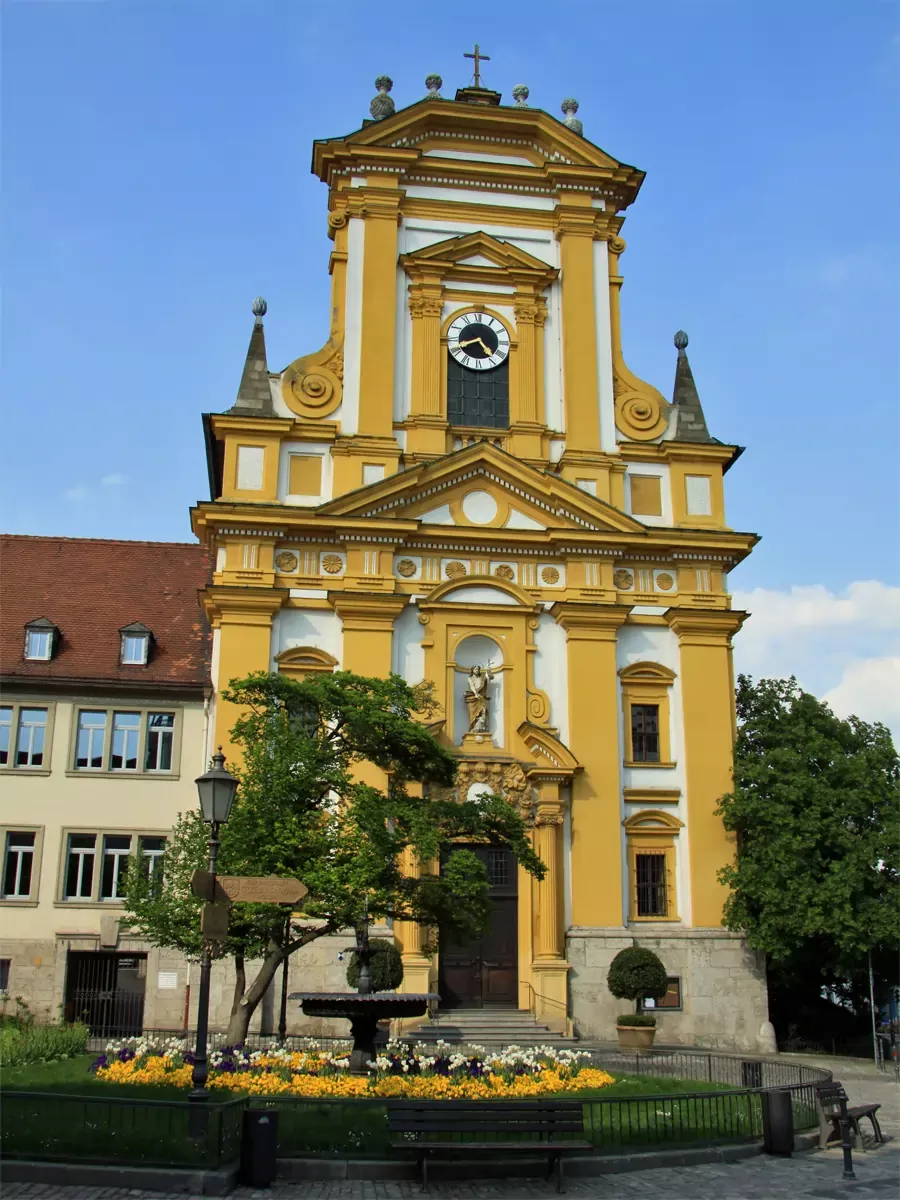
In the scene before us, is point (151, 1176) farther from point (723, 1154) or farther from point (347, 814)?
point (347, 814)

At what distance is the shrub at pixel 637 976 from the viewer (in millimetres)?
29812

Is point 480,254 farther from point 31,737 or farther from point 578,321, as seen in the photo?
point 31,737

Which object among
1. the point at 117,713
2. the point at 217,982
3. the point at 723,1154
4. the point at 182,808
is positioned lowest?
the point at 723,1154

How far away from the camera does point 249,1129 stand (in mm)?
14477

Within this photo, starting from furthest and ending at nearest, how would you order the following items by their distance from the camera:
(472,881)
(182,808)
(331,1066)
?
(182,808) < (472,881) < (331,1066)

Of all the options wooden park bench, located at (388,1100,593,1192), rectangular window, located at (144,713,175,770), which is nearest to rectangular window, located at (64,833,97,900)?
rectangular window, located at (144,713,175,770)

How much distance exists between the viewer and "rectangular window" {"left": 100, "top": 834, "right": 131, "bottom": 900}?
33.3m

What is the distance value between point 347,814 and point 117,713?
13454 millimetres

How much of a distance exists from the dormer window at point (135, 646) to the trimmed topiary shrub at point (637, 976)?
1475cm

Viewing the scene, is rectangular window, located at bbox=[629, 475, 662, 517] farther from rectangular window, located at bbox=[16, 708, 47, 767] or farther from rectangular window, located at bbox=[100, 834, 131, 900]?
rectangular window, located at bbox=[16, 708, 47, 767]

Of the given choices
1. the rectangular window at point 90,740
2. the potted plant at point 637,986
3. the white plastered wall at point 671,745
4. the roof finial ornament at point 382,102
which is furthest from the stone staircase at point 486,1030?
the roof finial ornament at point 382,102

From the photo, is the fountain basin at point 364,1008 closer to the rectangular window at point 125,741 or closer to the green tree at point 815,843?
the green tree at point 815,843

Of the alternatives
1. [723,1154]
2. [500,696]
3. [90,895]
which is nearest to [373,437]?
[500,696]

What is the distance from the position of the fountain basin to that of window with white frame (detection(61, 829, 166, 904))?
47.4 ft
